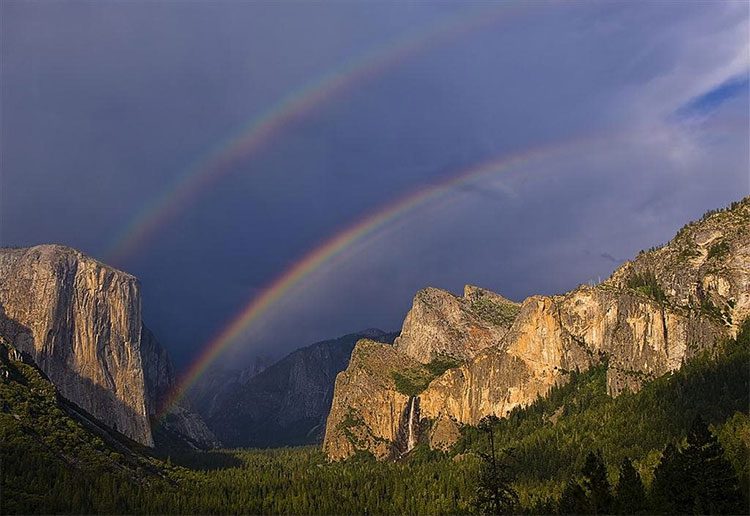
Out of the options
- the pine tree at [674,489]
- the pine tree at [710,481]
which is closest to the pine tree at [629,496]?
the pine tree at [674,489]

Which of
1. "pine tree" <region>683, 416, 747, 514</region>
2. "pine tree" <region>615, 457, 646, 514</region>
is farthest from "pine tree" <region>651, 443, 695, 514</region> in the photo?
"pine tree" <region>615, 457, 646, 514</region>

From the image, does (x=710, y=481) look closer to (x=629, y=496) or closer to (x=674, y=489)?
(x=674, y=489)

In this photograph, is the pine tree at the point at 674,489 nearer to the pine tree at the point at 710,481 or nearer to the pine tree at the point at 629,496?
the pine tree at the point at 710,481

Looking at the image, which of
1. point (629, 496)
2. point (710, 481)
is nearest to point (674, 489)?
point (629, 496)

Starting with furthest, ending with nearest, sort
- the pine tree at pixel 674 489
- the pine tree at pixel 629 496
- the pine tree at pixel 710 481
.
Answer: the pine tree at pixel 629 496 → the pine tree at pixel 674 489 → the pine tree at pixel 710 481

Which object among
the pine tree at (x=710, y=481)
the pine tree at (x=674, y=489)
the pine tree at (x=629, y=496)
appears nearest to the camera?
the pine tree at (x=710, y=481)

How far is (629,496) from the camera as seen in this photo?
11388cm

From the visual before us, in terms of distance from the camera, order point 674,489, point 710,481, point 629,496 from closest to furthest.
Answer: point 710,481
point 674,489
point 629,496

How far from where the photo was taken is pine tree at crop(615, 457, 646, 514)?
11081cm

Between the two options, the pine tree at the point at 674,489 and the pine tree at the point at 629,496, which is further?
the pine tree at the point at 629,496

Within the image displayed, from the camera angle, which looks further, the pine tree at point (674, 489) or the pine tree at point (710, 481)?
the pine tree at point (674, 489)

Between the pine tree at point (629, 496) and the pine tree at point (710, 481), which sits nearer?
the pine tree at point (710, 481)

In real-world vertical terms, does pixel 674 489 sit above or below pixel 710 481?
below

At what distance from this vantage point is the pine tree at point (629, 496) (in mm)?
110812
